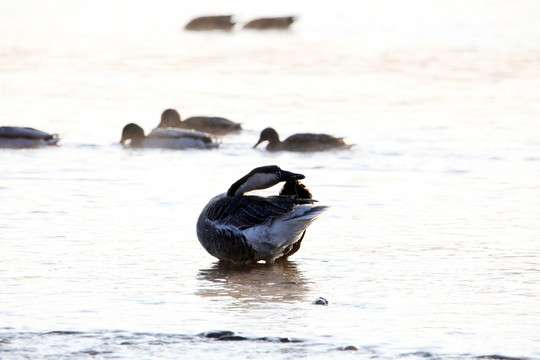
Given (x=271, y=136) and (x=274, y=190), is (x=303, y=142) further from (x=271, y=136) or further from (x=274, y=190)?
(x=274, y=190)

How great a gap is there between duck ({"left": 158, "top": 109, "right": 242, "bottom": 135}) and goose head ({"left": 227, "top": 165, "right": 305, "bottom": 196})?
316 inches

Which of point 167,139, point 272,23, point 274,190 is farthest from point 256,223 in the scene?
point 272,23

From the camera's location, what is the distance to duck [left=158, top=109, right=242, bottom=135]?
1777cm

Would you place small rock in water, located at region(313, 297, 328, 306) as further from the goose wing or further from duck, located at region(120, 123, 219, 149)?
duck, located at region(120, 123, 219, 149)

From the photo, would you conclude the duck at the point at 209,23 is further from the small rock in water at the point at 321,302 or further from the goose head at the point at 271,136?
the small rock in water at the point at 321,302

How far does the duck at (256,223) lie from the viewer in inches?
355

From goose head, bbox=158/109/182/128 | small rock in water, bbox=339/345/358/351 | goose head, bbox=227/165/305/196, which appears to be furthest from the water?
goose head, bbox=158/109/182/128

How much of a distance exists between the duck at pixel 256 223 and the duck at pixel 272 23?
109 ft

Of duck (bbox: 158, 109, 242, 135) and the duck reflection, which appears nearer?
the duck reflection

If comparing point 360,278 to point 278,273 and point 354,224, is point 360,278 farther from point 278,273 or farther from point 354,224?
point 354,224

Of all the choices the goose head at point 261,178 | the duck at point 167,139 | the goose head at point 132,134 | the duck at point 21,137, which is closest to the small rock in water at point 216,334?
the goose head at point 261,178

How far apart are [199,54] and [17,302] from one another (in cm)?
2507

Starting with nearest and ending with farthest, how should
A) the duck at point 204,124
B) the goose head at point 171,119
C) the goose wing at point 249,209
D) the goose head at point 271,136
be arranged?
the goose wing at point 249,209, the goose head at point 271,136, the duck at point 204,124, the goose head at point 171,119

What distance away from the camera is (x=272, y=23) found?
42.7 metres
